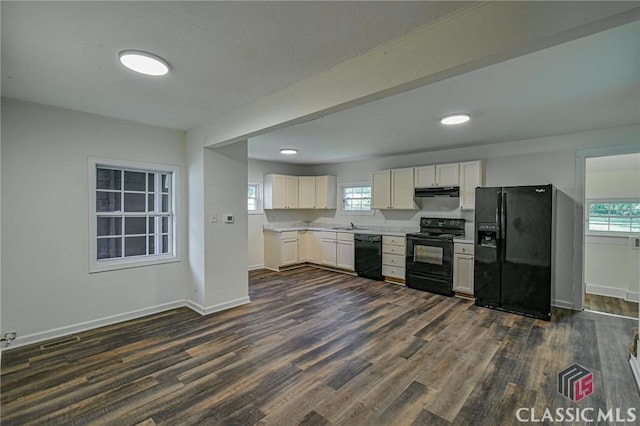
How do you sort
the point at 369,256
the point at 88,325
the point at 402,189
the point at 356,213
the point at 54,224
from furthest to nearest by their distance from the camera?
the point at 356,213
the point at 369,256
the point at 402,189
the point at 88,325
the point at 54,224

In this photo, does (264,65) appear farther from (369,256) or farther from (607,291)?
(607,291)

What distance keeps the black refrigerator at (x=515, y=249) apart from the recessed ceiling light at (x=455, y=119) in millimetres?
1330

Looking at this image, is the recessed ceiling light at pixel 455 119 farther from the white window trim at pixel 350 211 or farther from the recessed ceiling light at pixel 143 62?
the white window trim at pixel 350 211

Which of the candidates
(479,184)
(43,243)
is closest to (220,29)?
(43,243)

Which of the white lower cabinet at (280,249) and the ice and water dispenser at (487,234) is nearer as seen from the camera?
the ice and water dispenser at (487,234)

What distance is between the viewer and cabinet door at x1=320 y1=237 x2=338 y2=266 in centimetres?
638

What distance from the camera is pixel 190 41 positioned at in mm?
1877

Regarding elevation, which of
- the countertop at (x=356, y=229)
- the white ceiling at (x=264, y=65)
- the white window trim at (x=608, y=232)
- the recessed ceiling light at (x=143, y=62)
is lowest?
the countertop at (x=356, y=229)

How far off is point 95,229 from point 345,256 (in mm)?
4251

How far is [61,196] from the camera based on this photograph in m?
3.18

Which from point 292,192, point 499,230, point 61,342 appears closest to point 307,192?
point 292,192

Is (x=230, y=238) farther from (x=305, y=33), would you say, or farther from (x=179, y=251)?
(x=305, y=33)

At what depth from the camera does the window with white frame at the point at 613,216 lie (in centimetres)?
461

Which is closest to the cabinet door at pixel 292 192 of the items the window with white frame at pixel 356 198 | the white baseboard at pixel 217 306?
the window with white frame at pixel 356 198
